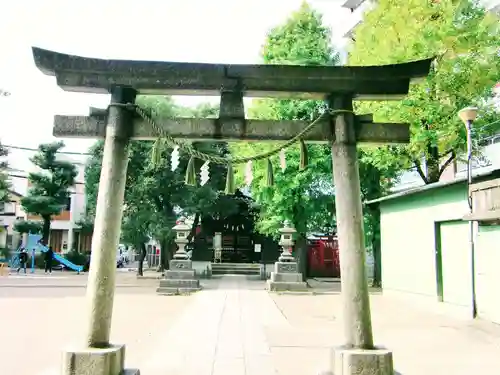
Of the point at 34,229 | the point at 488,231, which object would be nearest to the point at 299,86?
the point at 488,231

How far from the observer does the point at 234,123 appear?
22.0ft

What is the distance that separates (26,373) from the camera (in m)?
7.01

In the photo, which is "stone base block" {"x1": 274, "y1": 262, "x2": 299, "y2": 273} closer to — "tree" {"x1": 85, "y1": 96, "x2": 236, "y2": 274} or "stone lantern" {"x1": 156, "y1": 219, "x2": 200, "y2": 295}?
"stone lantern" {"x1": 156, "y1": 219, "x2": 200, "y2": 295}

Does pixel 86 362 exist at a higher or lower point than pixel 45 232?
lower

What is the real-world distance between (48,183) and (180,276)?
18746 millimetres

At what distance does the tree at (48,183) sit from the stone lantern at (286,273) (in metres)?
20.3

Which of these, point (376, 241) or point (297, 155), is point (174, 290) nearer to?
point (297, 155)

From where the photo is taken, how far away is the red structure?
3145 cm

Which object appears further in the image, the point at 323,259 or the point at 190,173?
the point at 323,259

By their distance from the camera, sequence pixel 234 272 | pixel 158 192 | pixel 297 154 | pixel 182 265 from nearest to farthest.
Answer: pixel 297 154, pixel 182 265, pixel 158 192, pixel 234 272

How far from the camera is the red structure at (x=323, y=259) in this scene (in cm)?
3145

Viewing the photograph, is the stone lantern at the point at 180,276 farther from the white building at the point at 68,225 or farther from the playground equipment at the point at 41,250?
the white building at the point at 68,225

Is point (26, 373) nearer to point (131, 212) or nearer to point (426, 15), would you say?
point (426, 15)

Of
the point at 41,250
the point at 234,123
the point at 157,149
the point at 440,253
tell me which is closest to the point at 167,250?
the point at 41,250
